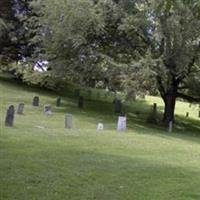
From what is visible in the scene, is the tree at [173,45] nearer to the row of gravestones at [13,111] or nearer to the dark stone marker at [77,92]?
the row of gravestones at [13,111]

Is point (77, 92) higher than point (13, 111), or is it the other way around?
point (77, 92)

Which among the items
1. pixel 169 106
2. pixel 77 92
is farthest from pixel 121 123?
pixel 77 92

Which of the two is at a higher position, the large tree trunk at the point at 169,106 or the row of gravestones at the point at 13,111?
the large tree trunk at the point at 169,106

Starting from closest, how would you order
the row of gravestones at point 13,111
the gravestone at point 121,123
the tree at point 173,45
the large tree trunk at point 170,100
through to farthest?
1. the row of gravestones at point 13,111
2. the gravestone at point 121,123
3. the tree at point 173,45
4. the large tree trunk at point 170,100

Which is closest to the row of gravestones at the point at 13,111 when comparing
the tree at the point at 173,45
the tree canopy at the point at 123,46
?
the tree canopy at the point at 123,46

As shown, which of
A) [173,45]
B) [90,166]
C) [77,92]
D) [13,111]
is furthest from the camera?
[77,92]

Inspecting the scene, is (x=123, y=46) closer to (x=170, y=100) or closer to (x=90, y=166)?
(x=170, y=100)

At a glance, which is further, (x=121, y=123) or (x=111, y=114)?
(x=111, y=114)

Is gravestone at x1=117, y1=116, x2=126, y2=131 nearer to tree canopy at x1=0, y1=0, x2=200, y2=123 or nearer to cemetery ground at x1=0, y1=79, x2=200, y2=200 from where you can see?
cemetery ground at x1=0, y1=79, x2=200, y2=200

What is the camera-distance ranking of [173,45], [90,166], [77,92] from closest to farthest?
1. [90,166]
2. [173,45]
3. [77,92]

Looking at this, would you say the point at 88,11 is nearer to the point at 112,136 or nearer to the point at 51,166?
the point at 112,136

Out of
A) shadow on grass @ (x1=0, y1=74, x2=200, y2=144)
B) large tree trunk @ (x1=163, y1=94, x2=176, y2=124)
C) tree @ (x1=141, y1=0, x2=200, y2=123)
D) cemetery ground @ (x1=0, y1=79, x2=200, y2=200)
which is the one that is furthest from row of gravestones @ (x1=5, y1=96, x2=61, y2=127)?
large tree trunk @ (x1=163, y1=94, x2=176, y2=124)

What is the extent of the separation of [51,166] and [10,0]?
3099cm

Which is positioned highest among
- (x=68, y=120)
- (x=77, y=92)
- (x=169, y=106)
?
(x=77, y=92)
